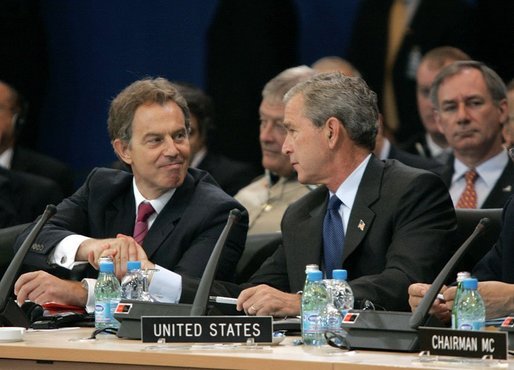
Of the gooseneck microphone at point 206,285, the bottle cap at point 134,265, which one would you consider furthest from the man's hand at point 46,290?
the gooseneck microphone at point 206,285

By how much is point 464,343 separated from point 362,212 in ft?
4.46

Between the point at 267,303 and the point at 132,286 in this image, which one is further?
the point at 132,286

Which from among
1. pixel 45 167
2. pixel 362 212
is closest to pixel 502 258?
pixel 362 212

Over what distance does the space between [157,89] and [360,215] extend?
3.59 ft

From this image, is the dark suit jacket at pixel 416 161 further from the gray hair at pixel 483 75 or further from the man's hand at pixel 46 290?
the man's hand at pixel 46 290

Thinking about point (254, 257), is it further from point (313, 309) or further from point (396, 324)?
point (396, 324)

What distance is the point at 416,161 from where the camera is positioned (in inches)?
258

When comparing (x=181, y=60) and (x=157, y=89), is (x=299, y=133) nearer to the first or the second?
(x=157, y=89)

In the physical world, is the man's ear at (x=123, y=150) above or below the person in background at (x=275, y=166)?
below

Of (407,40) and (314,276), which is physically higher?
(407,40)

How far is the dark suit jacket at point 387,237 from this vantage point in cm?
438

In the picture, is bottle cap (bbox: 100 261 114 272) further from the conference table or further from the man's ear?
the man's ear

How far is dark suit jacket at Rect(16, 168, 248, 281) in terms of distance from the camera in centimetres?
497

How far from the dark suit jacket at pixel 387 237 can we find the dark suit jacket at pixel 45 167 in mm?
3548
